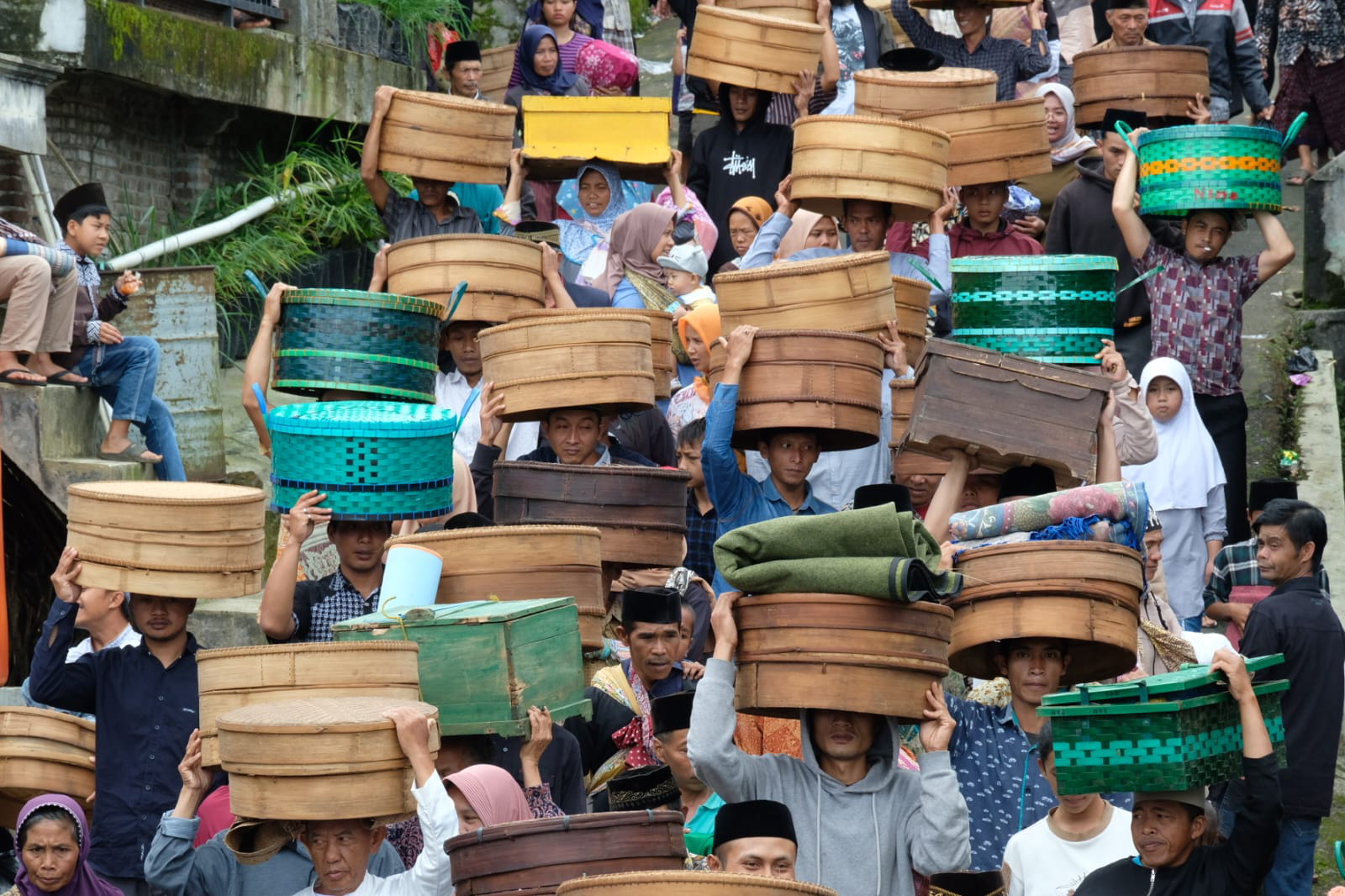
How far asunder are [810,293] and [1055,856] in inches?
115

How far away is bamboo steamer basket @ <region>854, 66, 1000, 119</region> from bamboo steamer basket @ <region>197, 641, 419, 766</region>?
6.06 m

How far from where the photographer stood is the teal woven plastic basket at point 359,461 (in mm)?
7598

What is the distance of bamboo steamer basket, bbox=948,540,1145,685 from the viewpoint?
6.65 meters

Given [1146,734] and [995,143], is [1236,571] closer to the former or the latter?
[995,143]

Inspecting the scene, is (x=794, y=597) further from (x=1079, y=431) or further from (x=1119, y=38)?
(x=1119, y=38)

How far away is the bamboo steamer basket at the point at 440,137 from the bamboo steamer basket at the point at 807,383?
294cm

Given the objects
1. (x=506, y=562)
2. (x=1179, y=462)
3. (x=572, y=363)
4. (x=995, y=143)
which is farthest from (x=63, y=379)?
(x=1179, y=462)

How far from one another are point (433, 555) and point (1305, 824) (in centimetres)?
318

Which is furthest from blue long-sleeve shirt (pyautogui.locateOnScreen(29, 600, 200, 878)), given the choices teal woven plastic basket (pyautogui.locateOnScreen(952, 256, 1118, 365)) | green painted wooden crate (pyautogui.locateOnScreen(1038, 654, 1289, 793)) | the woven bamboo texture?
the woven bamboo texture

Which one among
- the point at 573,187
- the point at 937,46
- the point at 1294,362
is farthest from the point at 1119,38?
A: the point at 573,187

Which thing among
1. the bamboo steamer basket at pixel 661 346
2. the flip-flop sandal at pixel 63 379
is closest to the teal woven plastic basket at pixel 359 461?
the bamboo steamer basket at pixel 661 346

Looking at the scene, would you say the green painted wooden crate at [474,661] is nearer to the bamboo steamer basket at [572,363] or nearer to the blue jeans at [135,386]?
the bamboo steamer basket at [572,363]

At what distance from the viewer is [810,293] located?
8.52 metres

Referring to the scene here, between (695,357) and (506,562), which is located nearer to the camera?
(506,562)
